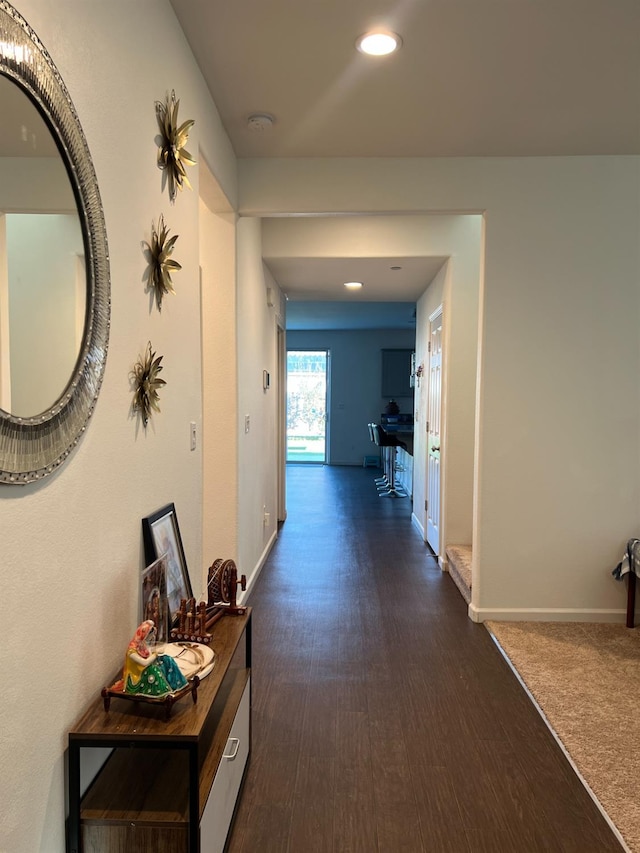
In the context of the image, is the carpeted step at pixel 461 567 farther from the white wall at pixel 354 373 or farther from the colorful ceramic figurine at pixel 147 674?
the white wall at pixel 354 373

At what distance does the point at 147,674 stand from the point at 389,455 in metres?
7.97

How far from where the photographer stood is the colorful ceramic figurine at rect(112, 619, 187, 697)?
1.40 meters

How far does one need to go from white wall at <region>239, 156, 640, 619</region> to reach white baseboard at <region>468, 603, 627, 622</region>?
11 millimetres

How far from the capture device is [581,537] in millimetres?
3537

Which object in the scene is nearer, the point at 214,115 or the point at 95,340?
the point at 95,340

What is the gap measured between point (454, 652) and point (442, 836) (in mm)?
1354

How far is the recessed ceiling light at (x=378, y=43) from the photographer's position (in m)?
2.23

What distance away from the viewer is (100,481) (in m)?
1.48

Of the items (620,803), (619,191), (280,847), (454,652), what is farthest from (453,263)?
(280,847)

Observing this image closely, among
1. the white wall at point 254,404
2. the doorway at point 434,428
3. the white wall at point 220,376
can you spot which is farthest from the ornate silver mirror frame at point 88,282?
the doorway at point 434,428

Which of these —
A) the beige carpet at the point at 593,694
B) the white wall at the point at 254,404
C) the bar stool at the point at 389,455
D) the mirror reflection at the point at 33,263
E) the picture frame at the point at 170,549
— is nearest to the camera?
the mirror reflection at the point at 33,263

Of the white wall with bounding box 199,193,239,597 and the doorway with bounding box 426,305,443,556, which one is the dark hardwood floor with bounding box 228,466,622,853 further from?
the doorway with bounding box 426,305,443,556

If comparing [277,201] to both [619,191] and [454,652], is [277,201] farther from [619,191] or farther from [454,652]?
[454,652]

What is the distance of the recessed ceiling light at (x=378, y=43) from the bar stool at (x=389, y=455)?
6089 mm
